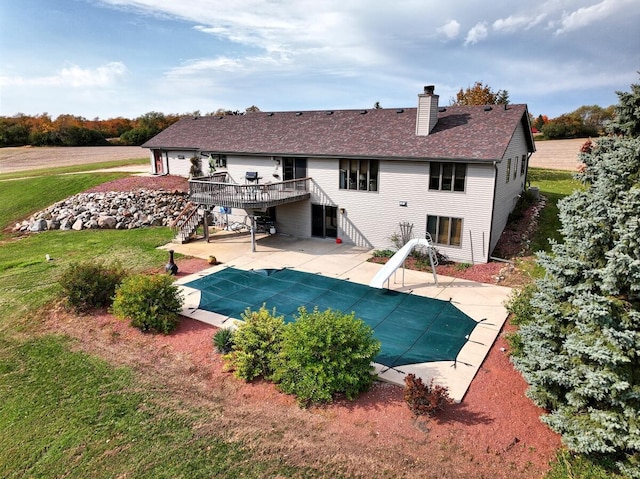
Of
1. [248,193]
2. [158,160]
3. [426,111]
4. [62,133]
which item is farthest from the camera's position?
[62,133]

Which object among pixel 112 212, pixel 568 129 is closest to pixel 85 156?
pixel 112 212

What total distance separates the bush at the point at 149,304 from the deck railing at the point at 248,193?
24.1ft

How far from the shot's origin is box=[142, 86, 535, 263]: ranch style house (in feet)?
53.4

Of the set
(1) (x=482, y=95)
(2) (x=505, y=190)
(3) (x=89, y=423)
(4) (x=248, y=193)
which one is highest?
(1) (x=482, y=95)

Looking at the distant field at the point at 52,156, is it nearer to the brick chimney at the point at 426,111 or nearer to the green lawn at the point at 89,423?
the green lawn at the point at 89,423

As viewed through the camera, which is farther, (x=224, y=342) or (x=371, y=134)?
(x=371, y=134)

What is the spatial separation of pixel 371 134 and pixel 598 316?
15.0 metres

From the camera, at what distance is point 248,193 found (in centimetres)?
1847

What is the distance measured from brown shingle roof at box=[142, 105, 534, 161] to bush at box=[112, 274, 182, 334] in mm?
10648

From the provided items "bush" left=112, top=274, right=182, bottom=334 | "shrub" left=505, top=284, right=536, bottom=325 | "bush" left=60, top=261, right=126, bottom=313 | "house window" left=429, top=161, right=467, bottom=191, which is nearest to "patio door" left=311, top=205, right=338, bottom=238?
"house window" left=429, top=161, right=467, bottom=191

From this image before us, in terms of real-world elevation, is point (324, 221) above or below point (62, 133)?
below

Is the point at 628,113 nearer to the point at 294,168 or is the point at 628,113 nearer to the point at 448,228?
the point at 448,228

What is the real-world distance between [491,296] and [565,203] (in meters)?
7.00

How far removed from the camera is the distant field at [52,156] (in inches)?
1769
